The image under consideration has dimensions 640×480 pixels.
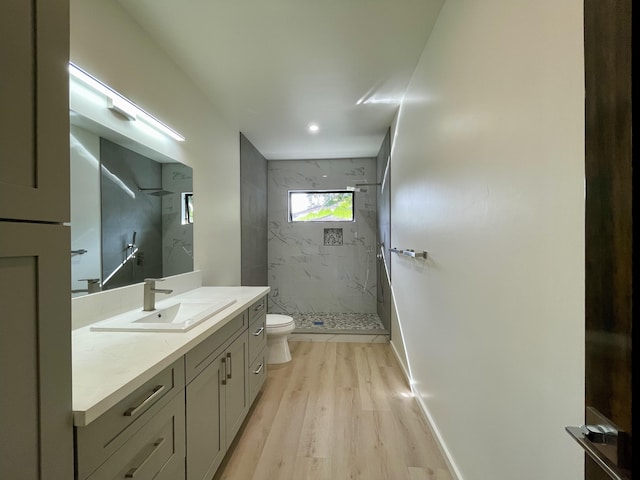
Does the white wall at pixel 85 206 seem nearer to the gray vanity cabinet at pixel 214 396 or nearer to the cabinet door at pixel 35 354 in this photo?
the gray vanity cabinet at pixel 214 396

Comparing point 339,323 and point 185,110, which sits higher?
point 185,110

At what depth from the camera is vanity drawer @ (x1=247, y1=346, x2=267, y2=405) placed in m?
1.96

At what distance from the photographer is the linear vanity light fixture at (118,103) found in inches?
50.0

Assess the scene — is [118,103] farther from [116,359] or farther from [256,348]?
[256,348]

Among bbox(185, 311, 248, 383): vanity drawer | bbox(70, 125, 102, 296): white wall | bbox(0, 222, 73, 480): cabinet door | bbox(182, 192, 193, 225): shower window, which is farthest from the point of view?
bbox(182, 192, 193, 225): shower window

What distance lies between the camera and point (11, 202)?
0.54 meters

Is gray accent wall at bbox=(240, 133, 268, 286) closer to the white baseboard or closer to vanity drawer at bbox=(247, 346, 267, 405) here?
vanity drawer at bbox=(247, 346, 267, 405)

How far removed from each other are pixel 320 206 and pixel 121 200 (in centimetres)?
326

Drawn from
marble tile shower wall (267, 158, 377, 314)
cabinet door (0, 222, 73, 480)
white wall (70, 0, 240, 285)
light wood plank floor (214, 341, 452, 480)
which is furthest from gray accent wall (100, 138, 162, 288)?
marble tile shower wall (267, 158, 377, 314)

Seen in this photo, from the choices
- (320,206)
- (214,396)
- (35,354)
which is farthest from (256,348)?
(320,206)

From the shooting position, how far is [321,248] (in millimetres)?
4594

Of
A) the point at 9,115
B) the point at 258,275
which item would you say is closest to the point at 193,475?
the point at 9,115

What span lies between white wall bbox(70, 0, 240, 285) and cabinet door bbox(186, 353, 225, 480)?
45.4 inches

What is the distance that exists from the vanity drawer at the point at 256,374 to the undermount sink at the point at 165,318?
1.86 ft
